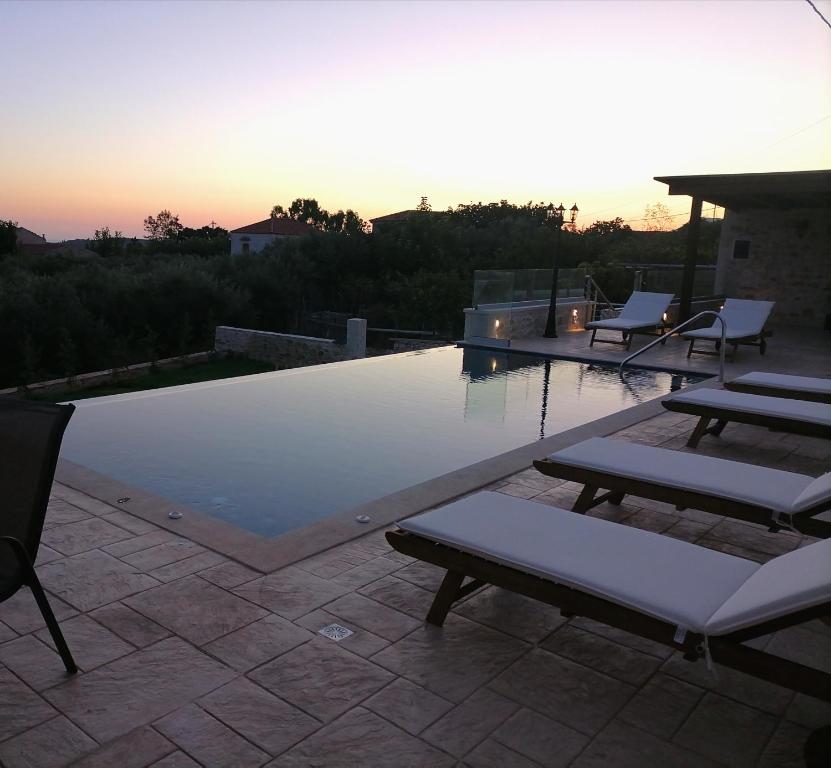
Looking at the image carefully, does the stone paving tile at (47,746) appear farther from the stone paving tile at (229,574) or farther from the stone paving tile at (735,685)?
the stone paving tile at (735,685)

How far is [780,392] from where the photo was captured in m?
6.66

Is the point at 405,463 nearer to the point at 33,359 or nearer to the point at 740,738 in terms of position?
the point at 740,738

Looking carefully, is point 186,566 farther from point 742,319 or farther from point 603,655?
point 742,319

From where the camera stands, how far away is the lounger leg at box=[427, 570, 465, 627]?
2.88 metres

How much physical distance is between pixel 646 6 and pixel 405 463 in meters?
4.70

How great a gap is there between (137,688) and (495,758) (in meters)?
1.28

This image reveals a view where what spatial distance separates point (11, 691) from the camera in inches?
94.6

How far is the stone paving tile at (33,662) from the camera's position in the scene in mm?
2477

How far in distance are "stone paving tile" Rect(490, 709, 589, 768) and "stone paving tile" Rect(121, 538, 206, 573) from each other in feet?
6.34

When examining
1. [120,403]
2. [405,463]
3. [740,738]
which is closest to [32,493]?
[740,738]

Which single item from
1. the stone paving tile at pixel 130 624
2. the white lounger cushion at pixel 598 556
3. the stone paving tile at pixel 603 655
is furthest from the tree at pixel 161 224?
the stone paving tile at pixel 603 655

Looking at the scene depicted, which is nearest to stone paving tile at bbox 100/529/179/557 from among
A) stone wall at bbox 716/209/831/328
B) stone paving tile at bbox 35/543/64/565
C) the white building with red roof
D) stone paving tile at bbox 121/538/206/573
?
stone paving tile at bbox 121/538/206/573

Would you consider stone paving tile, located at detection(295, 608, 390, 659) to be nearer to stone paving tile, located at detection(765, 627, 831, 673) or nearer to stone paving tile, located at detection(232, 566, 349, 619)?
stone paving tile, located at detection(232, 566, 349, 619)

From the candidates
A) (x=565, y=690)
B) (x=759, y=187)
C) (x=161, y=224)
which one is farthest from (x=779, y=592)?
(x=161, y=224)
